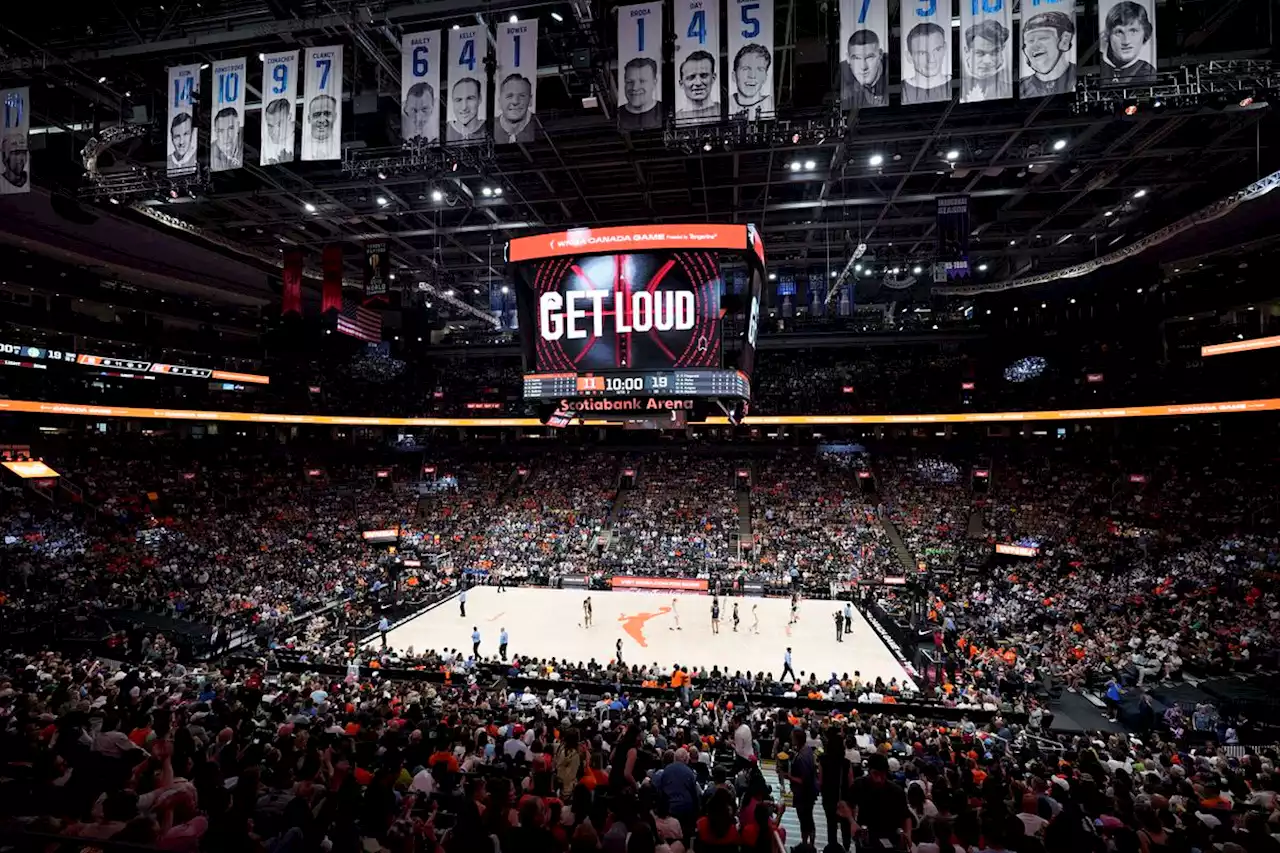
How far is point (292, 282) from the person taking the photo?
17.1 metres

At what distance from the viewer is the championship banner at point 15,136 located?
37.2 feet

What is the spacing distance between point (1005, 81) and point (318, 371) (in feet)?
138

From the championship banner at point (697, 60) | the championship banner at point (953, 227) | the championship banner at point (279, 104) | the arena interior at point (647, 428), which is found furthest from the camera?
the championship banner at point (953, 227)

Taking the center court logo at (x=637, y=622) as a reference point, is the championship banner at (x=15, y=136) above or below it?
above

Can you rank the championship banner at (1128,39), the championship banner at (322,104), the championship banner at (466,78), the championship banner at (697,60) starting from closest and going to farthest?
the championship banner at (1128,39) < the championship banner at (697,60) < the championship banner at (466,78) < the championship banner at (322,104)

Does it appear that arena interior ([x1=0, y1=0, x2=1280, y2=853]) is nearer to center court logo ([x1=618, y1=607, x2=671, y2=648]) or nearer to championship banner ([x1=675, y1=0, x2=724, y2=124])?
championship banner ([x1=675, y1=0, x2=724, y2=124])

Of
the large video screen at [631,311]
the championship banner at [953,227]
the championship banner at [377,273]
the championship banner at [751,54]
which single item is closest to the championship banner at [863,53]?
the championship banner at [751,54]

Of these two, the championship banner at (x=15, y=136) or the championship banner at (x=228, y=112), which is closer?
the championship banner at (x=228, y=112)

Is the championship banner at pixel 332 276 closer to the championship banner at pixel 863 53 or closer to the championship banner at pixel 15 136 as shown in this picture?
the championship banner at pixel 15 136

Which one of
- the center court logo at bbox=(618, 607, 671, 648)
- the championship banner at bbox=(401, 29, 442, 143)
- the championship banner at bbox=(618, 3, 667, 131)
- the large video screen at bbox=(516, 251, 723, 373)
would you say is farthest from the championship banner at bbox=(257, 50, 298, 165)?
the center court logo at bbox=(618, 607, 671, 648)

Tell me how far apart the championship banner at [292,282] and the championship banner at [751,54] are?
1361 cm

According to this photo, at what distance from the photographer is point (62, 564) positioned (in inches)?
796

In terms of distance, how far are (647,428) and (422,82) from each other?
38.4ft

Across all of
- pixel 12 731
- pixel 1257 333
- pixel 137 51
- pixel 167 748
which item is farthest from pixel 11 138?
pixel 1257 333
